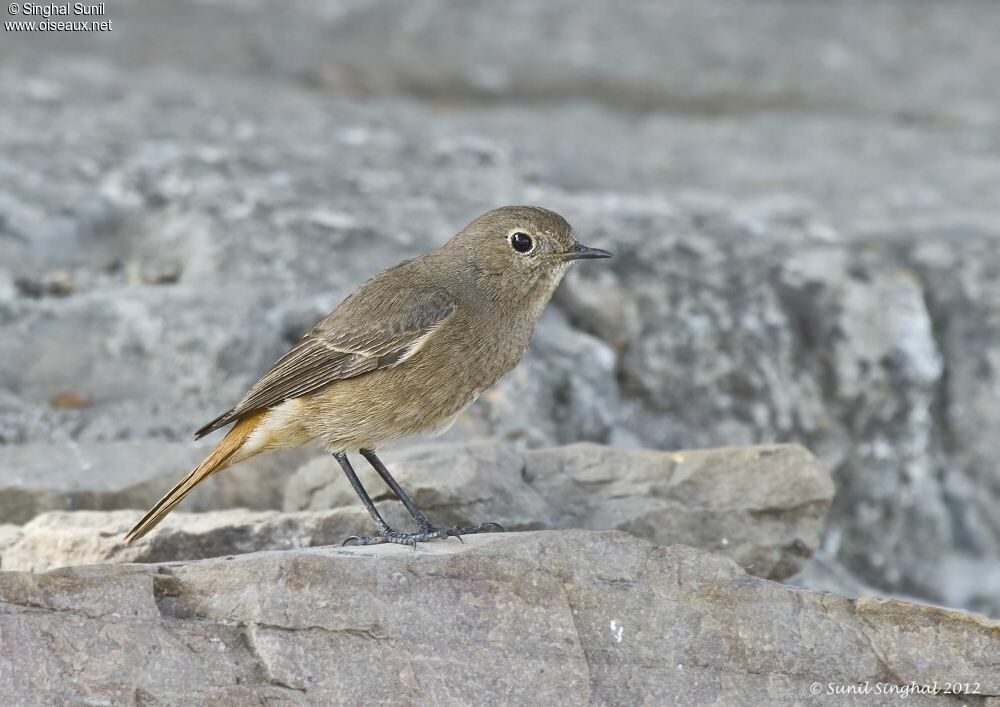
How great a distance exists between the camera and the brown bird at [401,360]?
5.46 m

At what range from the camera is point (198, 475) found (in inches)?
204

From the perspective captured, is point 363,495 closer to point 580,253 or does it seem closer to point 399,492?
point 399,492

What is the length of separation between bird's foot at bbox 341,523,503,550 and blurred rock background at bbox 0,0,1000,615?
1.22 m

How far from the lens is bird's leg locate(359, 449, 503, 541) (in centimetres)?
516

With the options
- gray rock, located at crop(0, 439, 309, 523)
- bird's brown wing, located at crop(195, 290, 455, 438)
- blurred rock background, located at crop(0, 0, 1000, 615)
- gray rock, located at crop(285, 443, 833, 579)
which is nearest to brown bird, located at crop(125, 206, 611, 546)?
bird's brown wing, located at crop(195, 290, 455, 438)

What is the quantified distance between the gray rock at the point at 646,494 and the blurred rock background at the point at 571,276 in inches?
35.8

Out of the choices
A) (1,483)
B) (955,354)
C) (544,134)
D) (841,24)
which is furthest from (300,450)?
(841,24)

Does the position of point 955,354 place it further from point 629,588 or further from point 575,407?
point 629,588

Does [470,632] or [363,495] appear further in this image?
[363,495]

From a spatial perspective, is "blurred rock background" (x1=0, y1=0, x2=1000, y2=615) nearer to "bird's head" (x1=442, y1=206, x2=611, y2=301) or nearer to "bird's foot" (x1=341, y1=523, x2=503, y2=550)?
"bird's head" (x1=442, y1=206, x2=611, y2=301)

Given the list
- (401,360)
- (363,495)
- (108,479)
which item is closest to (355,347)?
(401,360)

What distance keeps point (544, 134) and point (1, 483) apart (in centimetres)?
572

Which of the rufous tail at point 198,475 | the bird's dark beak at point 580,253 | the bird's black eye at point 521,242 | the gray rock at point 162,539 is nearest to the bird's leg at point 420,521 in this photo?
the gray rock at point 162,539

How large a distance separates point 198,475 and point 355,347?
84cm
